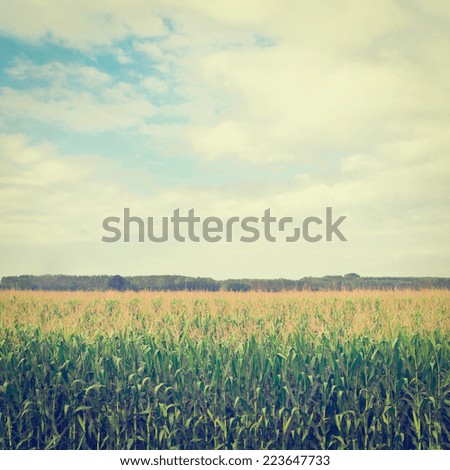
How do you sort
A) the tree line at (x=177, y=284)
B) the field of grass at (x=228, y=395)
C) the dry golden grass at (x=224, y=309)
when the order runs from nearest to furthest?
the field of grass at (x=228, y=395) < the dry golden grass at (x=224, y=309) < the tree line at (x=177, y=284)

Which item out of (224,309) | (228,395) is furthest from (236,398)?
(224,309)

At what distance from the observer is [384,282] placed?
3625cm

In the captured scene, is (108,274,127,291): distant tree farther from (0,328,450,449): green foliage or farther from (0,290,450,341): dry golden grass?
(0,328,450,449): green foliage

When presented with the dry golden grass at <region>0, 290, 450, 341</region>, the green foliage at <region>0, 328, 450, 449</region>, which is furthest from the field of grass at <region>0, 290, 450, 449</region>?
the dry golden grass at <region>0, 290, 450, 341</region>

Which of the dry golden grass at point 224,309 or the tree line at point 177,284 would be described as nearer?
the dry golden grass at point 224,309

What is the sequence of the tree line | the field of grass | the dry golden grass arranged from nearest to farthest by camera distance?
the field of grass < the dry golden grass < the tree line

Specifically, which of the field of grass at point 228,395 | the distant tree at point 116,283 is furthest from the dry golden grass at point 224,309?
the distant tree at point 116,283

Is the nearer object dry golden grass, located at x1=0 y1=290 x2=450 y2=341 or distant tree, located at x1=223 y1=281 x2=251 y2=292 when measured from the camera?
dry golden grass, located at x1=0 y1=290 x2=450 y2=341

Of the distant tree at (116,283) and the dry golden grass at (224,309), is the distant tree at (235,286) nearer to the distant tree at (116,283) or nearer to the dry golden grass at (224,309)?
the distant tree at (116,283)

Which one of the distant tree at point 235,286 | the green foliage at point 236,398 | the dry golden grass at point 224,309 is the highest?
the distant tree at point 235,286

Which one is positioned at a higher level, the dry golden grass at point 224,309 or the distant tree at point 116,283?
the distant tree at point 116,283

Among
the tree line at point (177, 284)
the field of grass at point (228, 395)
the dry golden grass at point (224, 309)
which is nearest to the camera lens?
the field of grass at point (228, 395)
